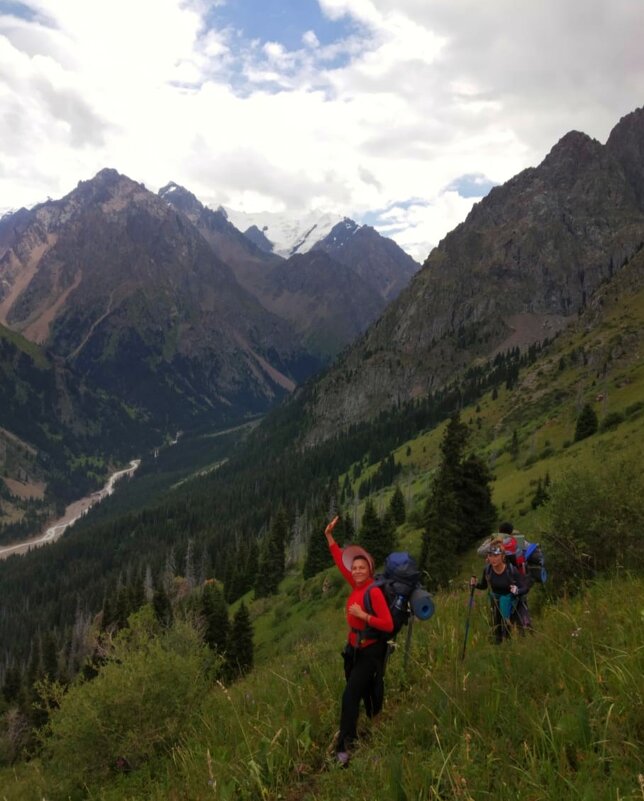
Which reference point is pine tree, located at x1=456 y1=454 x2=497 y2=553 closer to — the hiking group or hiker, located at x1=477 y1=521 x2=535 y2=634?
hiker, located at x1=477 y1=521 x2=535 y2=634

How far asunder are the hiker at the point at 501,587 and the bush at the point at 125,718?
709cm

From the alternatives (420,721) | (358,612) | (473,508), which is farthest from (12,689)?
(420,721)

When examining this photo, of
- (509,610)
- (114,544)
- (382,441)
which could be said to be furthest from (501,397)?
(509,610)

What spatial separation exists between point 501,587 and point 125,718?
962 centimetres

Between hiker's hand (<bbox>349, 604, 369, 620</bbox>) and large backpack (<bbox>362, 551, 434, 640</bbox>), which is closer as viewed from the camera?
hiker's hand (<bbox>349, 604, 369, 620</bbox>)

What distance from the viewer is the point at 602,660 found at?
6.09m

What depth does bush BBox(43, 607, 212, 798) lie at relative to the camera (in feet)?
39.7

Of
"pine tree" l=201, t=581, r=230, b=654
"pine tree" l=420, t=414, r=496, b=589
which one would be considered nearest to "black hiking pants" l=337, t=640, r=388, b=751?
"pine tree" l=420, t=414, r=496, b=589

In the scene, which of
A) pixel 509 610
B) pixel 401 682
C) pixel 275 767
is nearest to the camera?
pixel 275 767

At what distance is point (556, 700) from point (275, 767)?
3.89m

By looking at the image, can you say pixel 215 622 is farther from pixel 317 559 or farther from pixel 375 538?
pixel 317 559

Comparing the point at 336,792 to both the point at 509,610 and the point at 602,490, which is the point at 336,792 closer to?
the point at 509,610

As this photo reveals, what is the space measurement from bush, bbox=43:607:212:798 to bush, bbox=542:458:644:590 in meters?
10.1

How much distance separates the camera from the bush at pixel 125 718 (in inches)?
476
